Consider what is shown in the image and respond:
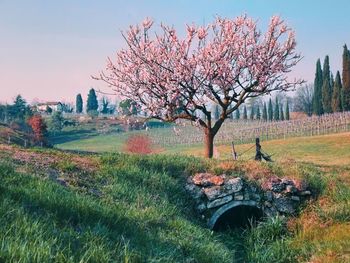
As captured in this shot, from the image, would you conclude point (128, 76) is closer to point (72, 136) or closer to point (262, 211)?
point (262, 211)

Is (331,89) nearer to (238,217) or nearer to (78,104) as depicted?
(238,217)

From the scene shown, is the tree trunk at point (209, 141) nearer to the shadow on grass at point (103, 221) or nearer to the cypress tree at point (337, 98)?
the shadow on grass at point (103, 221)

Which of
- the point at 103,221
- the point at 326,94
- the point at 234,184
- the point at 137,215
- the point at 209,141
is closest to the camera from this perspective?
the point at 103,221

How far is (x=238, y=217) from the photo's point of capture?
45.1 ft

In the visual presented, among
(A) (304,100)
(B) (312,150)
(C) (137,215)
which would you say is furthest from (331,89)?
(C) (137,215)

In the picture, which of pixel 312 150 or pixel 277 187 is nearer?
pixel 277 187

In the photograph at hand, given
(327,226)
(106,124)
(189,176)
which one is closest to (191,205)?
(189,176)

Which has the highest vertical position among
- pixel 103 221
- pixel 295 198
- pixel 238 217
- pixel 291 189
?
pixel 103 221

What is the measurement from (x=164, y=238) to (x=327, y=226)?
5.78 meters

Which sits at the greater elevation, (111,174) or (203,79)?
(203,79)

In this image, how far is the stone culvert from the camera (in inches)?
502

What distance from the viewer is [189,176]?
13.5 m

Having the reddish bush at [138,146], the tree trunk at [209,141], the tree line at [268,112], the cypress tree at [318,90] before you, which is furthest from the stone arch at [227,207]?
the cypress tree at [318,90]

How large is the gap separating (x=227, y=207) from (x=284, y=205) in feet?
5.89
